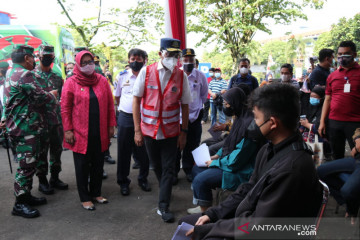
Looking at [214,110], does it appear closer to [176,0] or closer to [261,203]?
[176,0]

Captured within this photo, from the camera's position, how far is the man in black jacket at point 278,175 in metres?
1.42

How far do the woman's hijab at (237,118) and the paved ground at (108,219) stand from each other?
A: 1114mm

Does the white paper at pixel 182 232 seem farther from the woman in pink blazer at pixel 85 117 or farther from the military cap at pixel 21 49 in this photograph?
the military cap at pixel 21 49

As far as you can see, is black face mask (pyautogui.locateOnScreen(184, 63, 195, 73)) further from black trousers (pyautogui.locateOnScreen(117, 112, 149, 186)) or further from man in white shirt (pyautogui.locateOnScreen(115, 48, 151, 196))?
black trousers (pyautogui.locateOnScreen(117, 112, 149, 186))

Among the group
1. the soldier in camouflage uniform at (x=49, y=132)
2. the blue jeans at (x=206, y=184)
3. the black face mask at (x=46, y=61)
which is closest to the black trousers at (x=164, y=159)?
the blue jeans at (x=206, y=184)

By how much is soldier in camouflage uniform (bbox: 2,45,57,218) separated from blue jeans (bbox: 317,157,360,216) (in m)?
3.12

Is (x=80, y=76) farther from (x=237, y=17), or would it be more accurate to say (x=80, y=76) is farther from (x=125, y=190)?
(x=237, y=17)

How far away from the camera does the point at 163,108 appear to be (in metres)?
3.21

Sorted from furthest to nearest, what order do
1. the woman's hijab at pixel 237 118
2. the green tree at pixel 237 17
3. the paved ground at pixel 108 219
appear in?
the green tree at pixel 237 17
the paved ground at pixel 108 219
the woman's hijab at pixel 237 118

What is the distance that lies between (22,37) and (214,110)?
21.3ft

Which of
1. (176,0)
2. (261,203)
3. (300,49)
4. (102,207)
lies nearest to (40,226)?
(102,207)

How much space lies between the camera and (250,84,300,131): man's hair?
1.61 m

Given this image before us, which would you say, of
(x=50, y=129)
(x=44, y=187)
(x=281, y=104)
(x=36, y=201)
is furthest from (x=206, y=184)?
(x=44, y=187)

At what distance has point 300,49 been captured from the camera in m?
53.8
